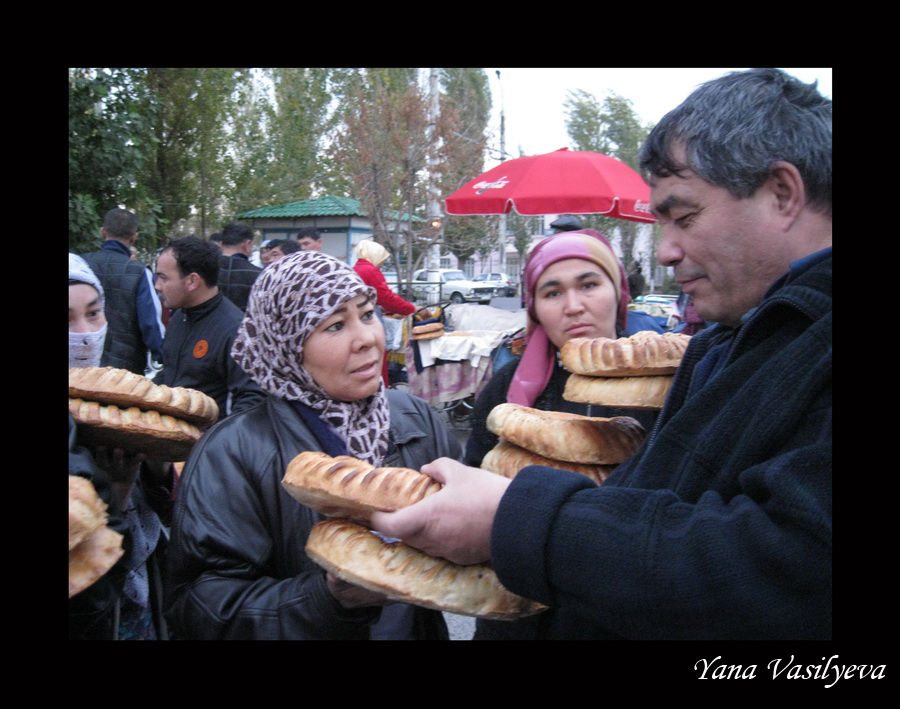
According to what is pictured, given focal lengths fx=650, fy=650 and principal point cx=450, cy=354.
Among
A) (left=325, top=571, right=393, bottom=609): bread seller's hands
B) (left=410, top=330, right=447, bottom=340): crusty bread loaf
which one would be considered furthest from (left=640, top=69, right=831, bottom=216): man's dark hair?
(left=410, top=330, right=447, bottom=340): crusty bread loaf

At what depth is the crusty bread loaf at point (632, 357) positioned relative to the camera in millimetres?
1863

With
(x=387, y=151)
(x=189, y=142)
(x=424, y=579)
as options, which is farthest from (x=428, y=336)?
(x=189, y=142)

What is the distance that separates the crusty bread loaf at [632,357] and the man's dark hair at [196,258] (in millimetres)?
3145

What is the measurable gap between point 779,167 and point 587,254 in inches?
61.0

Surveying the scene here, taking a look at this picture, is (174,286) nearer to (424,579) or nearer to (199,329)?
(199,329)

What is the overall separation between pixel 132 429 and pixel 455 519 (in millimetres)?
1249

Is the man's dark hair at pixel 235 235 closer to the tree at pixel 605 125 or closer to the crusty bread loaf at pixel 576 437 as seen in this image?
the crusty bread loaf at pixel 576 437

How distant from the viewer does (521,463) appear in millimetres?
1928

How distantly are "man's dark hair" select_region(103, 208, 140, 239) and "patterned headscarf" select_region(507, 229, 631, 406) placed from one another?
4458mm

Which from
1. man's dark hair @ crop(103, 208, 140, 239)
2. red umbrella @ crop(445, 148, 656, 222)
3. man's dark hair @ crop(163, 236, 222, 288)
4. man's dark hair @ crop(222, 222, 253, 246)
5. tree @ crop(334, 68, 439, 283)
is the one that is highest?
tree @ crop(334, 68, 439, 283)

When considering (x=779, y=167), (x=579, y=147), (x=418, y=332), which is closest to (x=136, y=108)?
(x=418, y=332)

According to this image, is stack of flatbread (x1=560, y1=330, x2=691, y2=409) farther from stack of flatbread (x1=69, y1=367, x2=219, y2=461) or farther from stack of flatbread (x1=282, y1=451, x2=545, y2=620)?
stack of flatbread (x1=69, y1=367, x2=219, y2=461)

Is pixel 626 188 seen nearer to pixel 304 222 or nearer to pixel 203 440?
pixel 203 440

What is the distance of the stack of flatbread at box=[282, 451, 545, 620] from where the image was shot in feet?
4.50
